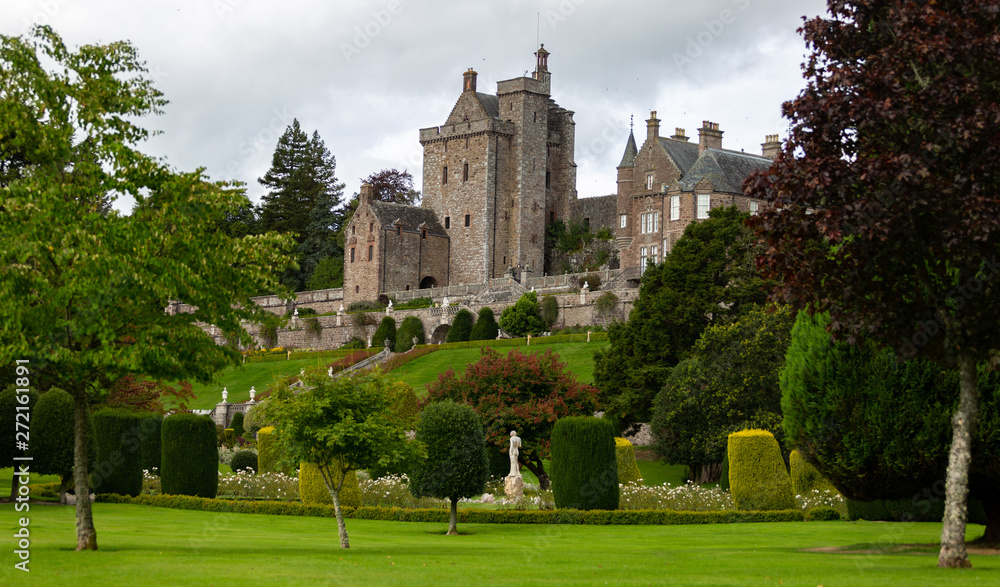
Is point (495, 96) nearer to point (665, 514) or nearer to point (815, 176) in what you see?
point (665, 514)

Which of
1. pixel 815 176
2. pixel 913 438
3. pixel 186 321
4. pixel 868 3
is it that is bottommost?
pixel 913 438

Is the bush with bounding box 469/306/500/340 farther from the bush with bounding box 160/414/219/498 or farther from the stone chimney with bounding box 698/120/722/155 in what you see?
the bush with bounding box 160/414/219/498

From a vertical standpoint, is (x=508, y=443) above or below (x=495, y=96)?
below

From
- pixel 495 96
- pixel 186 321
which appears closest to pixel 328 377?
pixel 186 321

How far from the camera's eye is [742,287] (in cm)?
4428

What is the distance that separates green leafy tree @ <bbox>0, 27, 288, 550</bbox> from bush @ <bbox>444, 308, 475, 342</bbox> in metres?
53.1

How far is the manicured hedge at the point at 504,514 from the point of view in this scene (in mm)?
26703

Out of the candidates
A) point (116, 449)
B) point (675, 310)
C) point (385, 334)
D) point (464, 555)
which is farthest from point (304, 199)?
point (464, 555)

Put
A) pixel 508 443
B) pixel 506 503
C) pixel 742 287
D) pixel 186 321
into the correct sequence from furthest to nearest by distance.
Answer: pixel 742 287 < pixel 508 443 < pixel 506 503 < pixel 186 321

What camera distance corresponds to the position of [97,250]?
15.4 metres

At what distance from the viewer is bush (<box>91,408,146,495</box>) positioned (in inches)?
1136

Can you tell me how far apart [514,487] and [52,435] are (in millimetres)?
12017

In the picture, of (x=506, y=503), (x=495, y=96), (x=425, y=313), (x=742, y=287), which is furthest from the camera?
(x=495, y=96)

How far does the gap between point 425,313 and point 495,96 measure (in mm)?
22432
